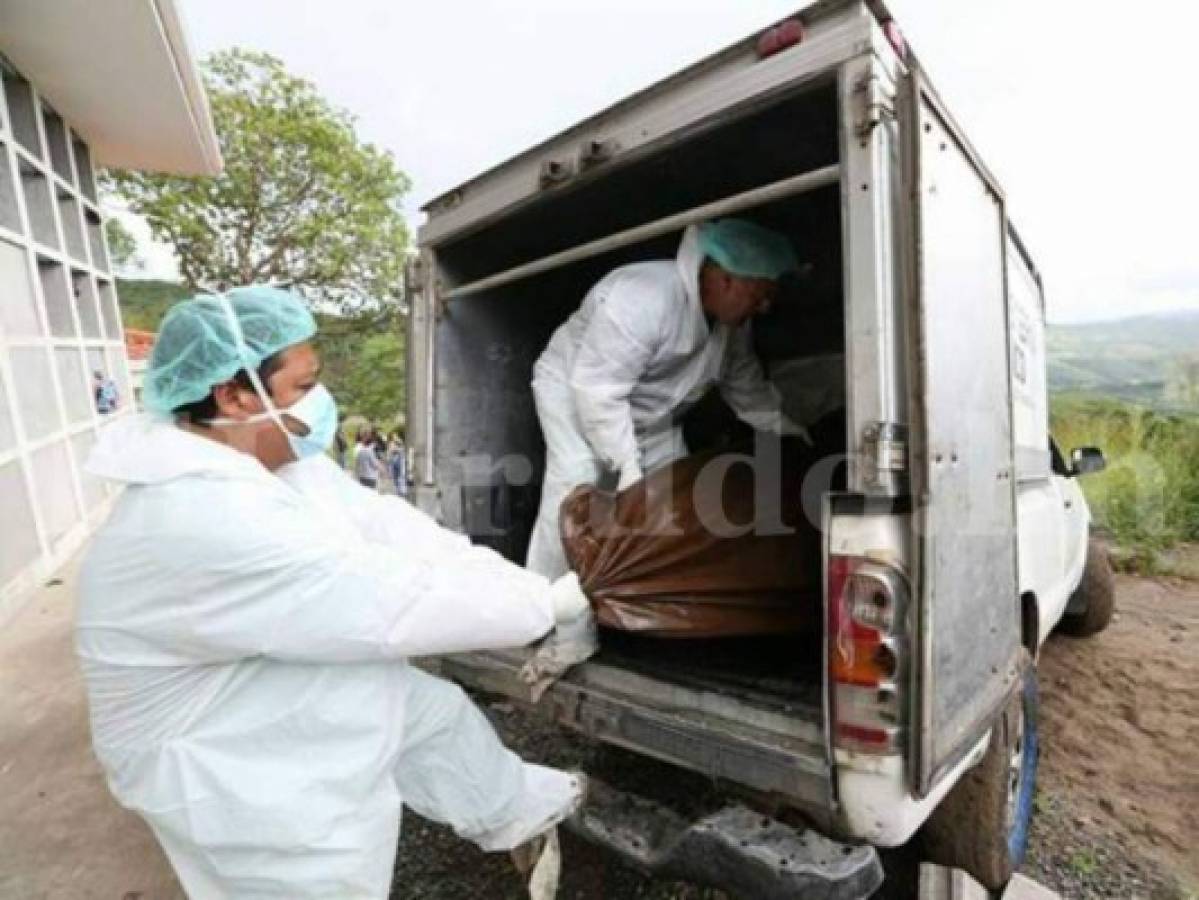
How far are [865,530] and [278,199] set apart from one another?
16.5 metres

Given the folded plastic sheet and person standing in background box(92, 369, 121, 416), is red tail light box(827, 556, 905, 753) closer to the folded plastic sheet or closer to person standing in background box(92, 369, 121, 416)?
the folded plastic sheet

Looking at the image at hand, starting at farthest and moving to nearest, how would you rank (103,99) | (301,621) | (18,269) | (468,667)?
(103,99)
(18,269)
(468,667)
(301,621)

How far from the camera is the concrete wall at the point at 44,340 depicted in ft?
18.3

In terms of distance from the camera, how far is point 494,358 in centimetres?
312

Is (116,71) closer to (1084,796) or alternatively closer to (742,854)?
(742,854)

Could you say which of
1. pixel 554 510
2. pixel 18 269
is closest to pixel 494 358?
pixel 554 510

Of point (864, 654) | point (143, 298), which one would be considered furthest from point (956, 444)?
point (143, 298)

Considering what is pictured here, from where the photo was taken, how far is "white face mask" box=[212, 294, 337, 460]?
1586 millimetres

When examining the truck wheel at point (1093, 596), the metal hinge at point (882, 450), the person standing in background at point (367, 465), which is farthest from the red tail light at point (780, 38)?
the person standing in background at point (367, 465)

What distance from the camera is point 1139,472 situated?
845cm

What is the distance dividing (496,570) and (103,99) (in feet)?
31.9

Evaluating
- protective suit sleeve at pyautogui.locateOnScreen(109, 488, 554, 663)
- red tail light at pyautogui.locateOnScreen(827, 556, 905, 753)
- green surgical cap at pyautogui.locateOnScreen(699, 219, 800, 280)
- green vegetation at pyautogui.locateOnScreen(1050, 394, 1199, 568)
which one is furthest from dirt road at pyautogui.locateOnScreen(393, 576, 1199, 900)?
green vegetation at pyautogui.locateOnScreen(1050, 394, 1199, 568)

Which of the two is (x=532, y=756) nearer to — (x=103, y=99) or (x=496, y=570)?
(x=496, y=570)

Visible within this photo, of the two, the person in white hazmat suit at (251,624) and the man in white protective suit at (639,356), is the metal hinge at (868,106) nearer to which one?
the man in white protective suit at (639,356)
